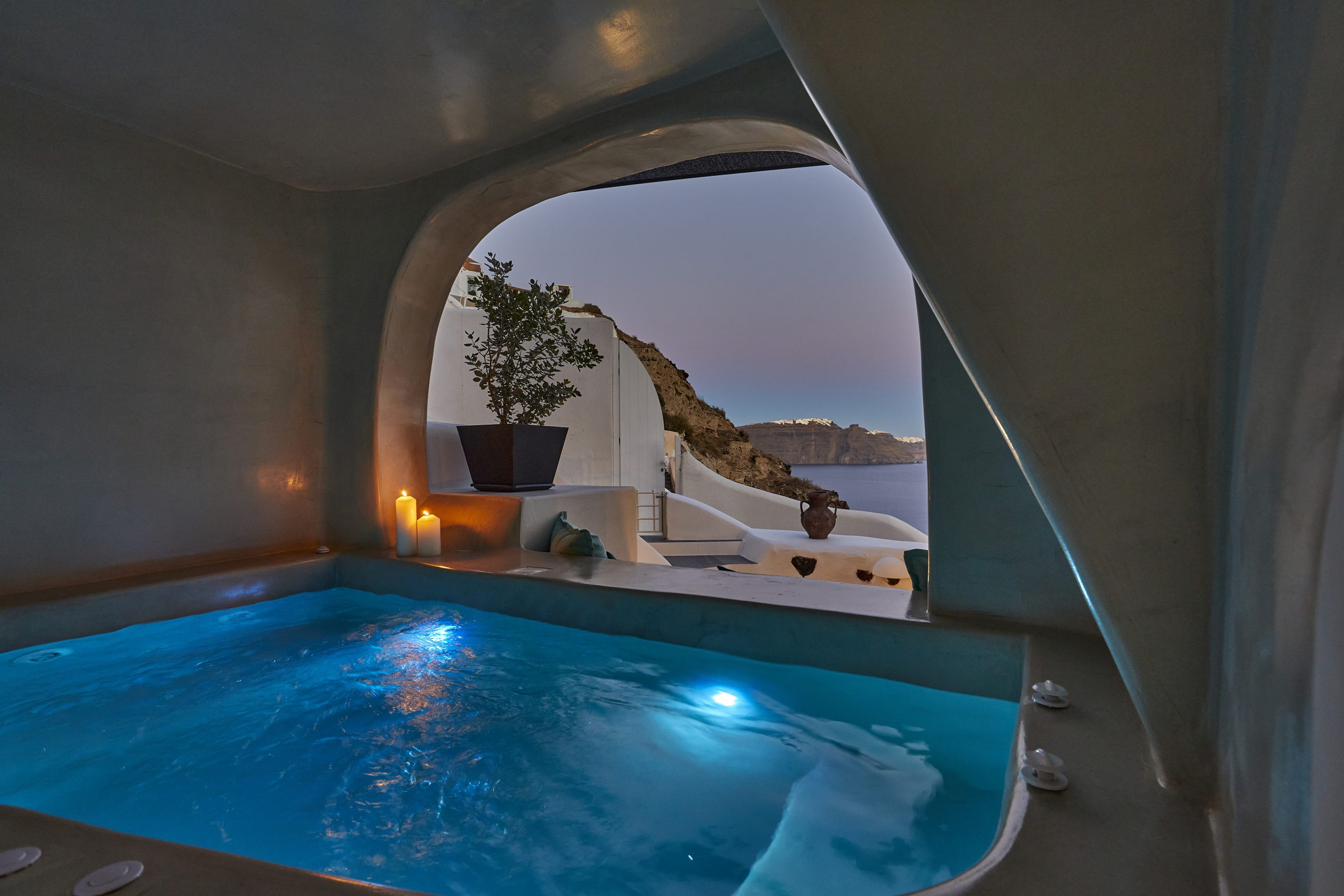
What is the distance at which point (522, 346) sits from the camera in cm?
365

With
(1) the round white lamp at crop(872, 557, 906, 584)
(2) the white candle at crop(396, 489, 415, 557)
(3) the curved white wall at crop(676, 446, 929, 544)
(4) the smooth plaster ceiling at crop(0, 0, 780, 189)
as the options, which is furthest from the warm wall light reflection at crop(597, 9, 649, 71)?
(3) the curved white wall at crop(676, 446, 929, 544)

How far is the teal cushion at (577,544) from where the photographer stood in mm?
2961

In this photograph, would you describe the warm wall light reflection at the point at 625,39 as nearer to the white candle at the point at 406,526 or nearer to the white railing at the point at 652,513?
the white candle at the point at 406,526

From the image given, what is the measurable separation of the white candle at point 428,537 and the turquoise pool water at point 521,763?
32.5 inches

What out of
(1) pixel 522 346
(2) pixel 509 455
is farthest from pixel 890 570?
A: (1) pixel 522 346

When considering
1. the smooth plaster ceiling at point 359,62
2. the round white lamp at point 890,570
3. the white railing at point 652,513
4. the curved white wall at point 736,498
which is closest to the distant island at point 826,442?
the curved white wall at point 736,498

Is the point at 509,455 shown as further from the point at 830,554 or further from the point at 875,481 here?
the point at 875,481

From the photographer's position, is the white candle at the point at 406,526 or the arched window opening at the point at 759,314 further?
the arched window opening at the point at 759,314

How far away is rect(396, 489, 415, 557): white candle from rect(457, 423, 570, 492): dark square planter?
0.61 meters

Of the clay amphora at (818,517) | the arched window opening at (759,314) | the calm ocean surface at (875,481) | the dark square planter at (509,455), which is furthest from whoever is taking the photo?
the calm ocean surface at (875,481)

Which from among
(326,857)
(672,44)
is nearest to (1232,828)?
(326,857)

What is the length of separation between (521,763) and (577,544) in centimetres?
167

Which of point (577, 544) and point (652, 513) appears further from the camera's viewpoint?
point (652, 513)

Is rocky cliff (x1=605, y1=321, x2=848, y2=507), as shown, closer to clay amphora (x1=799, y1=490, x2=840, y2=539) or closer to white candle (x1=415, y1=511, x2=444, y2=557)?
clay amphora (x1=799, y1=490, x2=840, y2=539)
